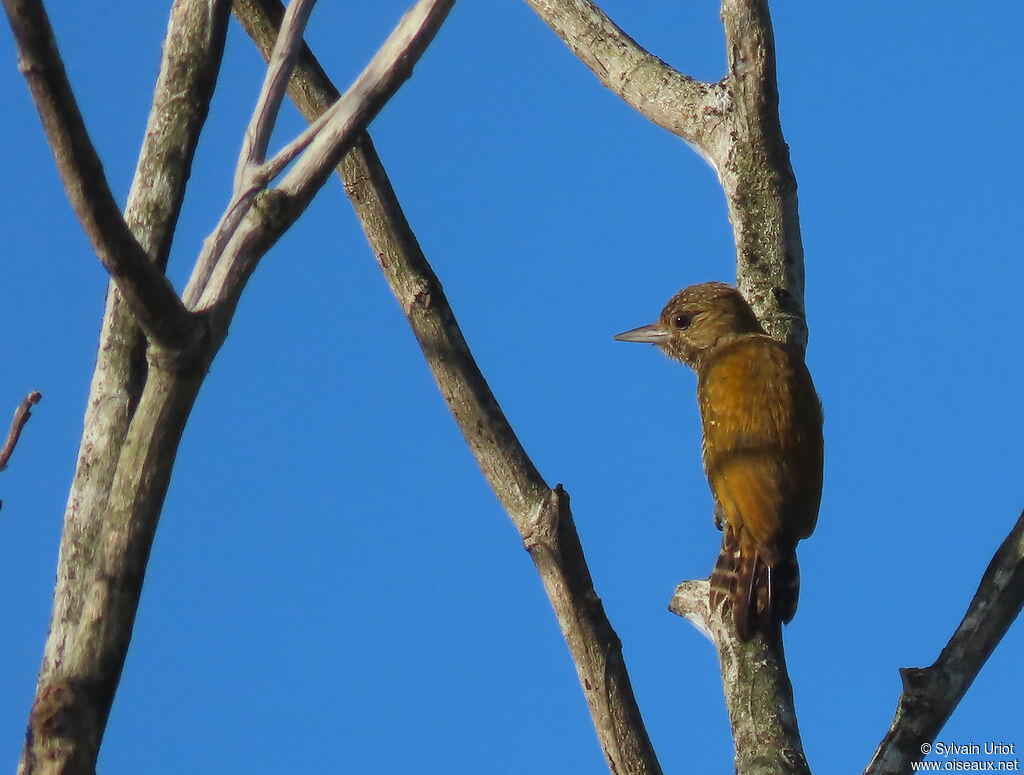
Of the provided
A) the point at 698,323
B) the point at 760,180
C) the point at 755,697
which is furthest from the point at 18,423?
the point at 698,323

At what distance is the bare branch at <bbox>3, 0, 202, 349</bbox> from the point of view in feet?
6.79

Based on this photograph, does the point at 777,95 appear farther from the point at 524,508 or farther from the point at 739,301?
the point at 524,508

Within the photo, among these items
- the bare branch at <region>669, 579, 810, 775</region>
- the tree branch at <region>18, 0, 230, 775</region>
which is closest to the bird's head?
the bare branch at <region>669, 579, 810, 775</region>

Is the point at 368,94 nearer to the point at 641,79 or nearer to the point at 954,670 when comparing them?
the point at 954,670

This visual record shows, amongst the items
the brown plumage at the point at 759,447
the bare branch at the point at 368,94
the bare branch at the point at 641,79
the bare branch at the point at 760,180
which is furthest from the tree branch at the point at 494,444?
the bare branch at the point at 641,79

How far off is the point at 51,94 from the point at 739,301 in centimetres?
414

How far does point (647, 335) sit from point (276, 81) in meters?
4.40

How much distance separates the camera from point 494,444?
383 cm

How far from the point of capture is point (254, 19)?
172 inches

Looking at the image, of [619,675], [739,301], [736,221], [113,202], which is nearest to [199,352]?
[113,202]

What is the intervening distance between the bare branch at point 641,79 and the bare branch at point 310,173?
2.92m

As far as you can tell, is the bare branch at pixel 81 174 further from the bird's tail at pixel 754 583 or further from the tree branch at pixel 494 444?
the bird's tail at pixel 754 583

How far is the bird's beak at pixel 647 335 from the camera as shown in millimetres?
6918

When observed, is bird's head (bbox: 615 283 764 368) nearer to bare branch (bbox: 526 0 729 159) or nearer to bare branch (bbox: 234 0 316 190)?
bare branch (bbox: 526 0 729 159)
